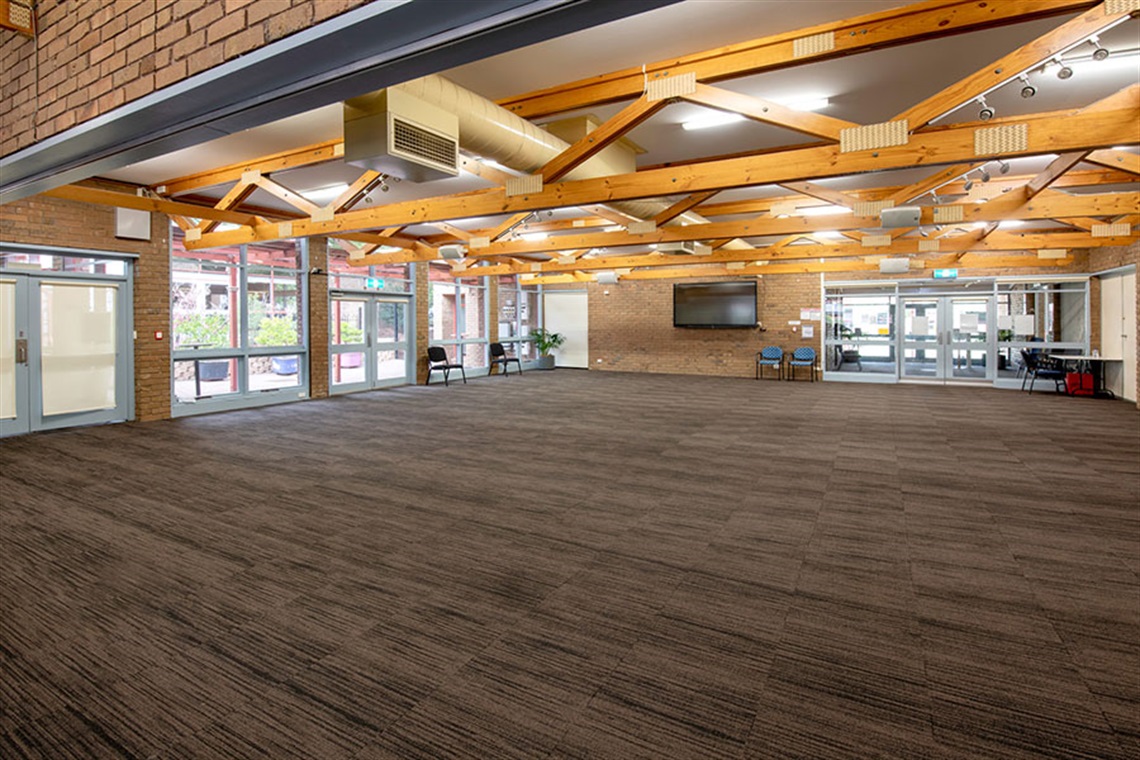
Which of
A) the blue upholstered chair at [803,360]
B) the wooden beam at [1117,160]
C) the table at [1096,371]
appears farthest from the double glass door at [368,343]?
the table at [1096,371]

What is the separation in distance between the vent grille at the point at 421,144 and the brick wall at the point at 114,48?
1511 millimetres

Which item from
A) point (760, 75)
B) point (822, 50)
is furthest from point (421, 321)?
point (822, 50)

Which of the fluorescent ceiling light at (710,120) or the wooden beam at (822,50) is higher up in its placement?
the fluorescent ceiling light at (710,120)

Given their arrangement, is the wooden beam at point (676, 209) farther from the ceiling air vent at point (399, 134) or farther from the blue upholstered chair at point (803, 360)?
the blue upholstered chair at point (803, 360)

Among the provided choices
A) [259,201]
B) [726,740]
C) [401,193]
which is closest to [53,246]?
[259,201]

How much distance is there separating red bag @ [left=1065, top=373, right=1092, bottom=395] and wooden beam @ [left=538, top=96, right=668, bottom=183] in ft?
36.0

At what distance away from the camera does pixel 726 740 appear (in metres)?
1.84

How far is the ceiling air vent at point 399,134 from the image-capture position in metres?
3.76

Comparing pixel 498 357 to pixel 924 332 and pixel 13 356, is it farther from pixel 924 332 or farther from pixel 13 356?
pixel 924 332

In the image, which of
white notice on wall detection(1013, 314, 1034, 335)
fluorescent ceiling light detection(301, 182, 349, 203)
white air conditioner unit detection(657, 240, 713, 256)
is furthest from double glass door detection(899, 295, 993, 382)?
fluorescent ceiling light detection(301, 182, 349, 203)

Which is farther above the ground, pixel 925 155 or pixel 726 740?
pixel 925 155

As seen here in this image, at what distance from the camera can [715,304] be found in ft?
48.8

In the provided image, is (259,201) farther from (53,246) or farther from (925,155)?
(925,155)

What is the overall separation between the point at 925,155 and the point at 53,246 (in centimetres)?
945
